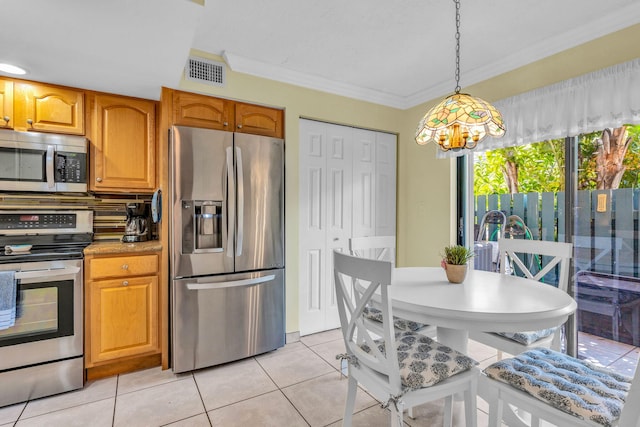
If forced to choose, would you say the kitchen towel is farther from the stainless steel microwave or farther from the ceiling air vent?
the ceiling air vent

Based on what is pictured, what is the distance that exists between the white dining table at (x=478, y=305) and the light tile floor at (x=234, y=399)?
31.5 inches

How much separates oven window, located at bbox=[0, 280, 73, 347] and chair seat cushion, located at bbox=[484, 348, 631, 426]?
98.9 inches

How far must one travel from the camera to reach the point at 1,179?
86.3 inches

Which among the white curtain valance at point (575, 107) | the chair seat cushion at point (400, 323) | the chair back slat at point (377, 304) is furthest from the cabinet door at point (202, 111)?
the white curtain valance at point (575, 107)

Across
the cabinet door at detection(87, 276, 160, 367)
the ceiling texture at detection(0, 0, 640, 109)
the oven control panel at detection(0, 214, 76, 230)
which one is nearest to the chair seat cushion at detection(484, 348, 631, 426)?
the ceiling texture at detection(0, 0, 640, 109)

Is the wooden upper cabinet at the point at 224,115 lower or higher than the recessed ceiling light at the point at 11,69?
lower

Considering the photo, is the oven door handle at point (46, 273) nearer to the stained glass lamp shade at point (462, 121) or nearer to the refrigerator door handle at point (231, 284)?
the refrigerator door handle at point (231, 284)

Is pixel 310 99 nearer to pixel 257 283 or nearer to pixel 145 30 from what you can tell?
pixel 145 30

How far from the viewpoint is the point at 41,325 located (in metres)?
2.07

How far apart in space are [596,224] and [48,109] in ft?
13.2

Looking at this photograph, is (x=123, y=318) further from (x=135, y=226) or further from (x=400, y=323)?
(x=400, y=323)

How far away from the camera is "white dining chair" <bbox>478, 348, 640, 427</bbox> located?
1.07 m

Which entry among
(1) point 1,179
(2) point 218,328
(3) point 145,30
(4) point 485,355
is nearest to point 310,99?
(3) point 145,30

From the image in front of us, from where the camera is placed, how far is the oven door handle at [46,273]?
1.99 m
